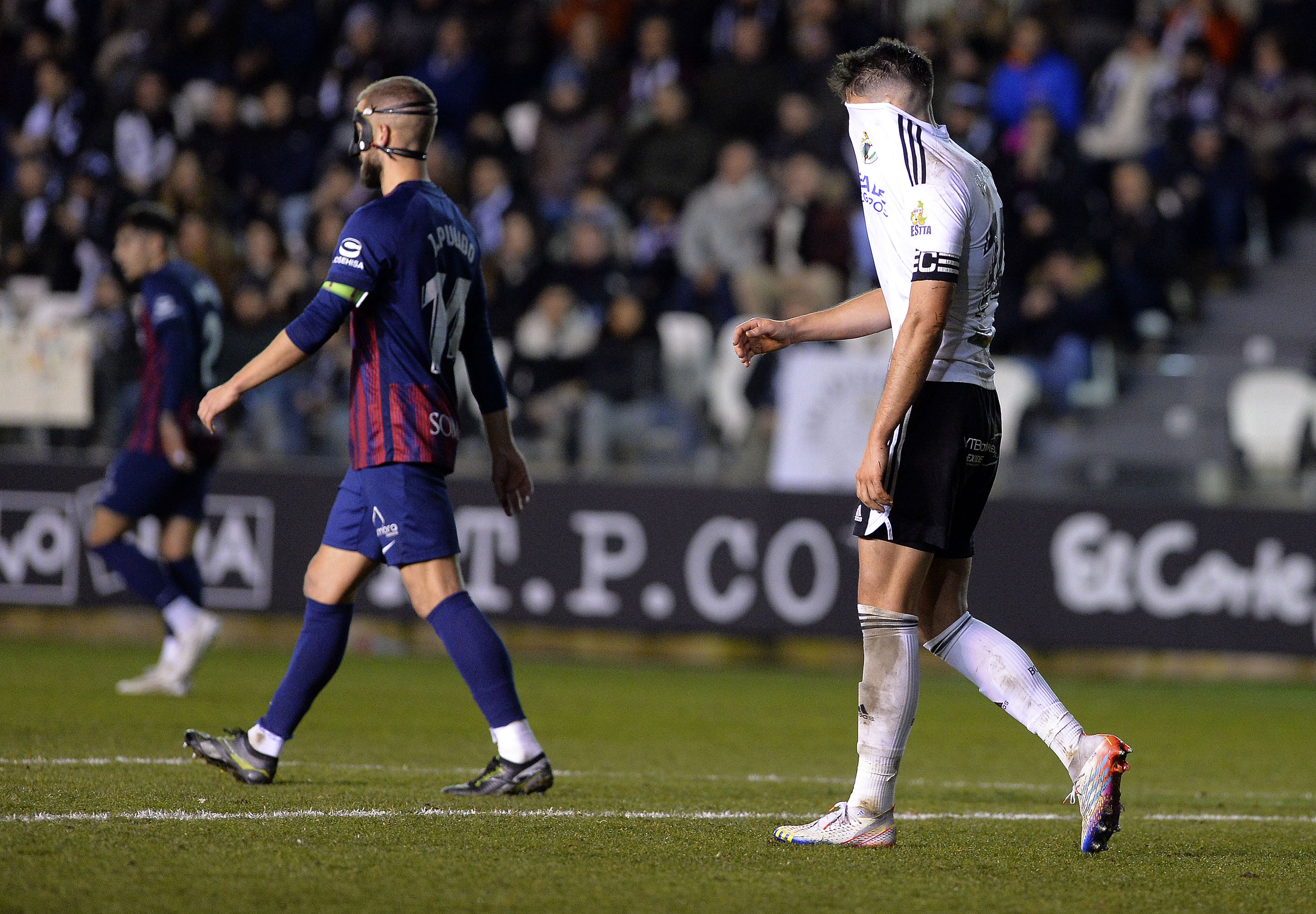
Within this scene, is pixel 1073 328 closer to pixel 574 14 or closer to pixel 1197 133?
pixel 1197 133

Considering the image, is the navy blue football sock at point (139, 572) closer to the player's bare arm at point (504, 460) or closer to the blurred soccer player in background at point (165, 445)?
the blurred soccer player in background at point (165, 445)

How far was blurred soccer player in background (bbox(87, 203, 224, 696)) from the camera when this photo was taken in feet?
27.5

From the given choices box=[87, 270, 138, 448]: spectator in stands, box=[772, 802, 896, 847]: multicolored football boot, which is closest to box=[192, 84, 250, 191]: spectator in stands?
box=[87, 270, 138, 448]: spectator in stands

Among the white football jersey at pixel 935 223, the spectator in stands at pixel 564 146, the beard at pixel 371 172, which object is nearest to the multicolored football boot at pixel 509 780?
the white football jersey at pixel 935 223

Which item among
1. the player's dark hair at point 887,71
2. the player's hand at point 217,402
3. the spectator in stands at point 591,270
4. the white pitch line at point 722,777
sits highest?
the spectator in stands at point 591,270

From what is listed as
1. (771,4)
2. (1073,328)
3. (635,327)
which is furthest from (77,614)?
(771,4)

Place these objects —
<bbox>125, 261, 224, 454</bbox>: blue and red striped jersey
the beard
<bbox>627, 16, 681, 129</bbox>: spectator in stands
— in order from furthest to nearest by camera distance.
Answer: <bbox>627, 16, 681, 129</bbox>: spectator in stands
<bbox>125, 261, 224, 454</bbox>: blue and red striped jersey
the beard

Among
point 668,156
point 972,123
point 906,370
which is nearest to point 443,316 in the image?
point 906,370

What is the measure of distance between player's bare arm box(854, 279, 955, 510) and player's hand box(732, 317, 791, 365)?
1.87ft

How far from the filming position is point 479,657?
5305 mm

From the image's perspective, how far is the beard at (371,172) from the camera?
216 inches

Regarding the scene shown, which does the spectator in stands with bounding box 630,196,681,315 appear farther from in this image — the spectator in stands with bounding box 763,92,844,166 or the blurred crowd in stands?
the spectator in stands with bounding box 763,92,844,166

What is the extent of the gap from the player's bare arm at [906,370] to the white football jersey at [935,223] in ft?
0.16

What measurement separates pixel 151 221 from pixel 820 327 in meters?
4.83
